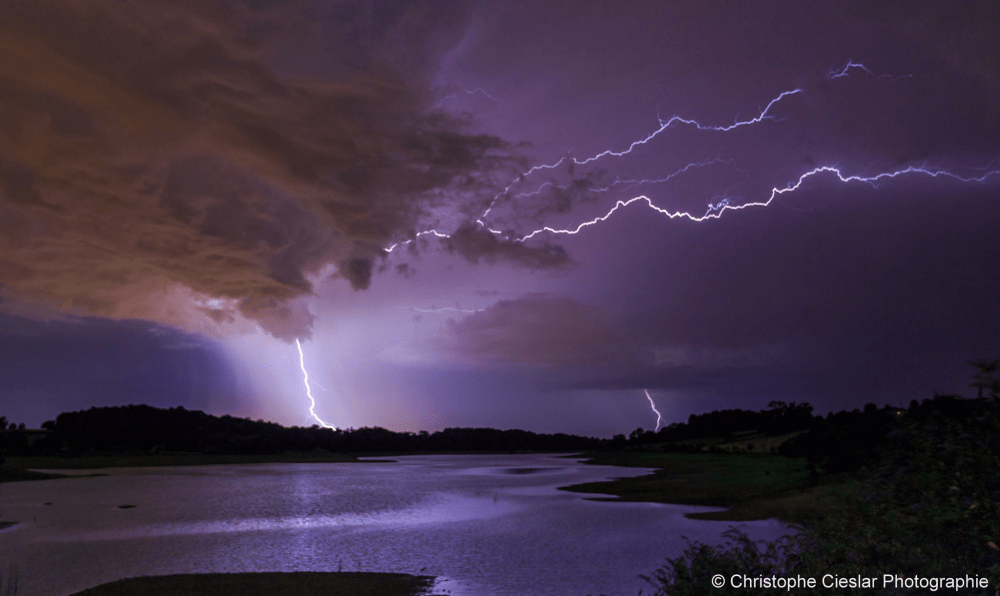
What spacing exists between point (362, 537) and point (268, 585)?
30.6ft

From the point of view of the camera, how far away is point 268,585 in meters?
17.6

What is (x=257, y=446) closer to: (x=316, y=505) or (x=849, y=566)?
(x=316, y=505)

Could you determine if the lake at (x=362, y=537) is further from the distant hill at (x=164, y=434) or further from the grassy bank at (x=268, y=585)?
the distant hill at (x=164, y=434)

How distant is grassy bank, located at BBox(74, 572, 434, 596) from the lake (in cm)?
97

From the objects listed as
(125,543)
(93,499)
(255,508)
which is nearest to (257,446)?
(93,499)

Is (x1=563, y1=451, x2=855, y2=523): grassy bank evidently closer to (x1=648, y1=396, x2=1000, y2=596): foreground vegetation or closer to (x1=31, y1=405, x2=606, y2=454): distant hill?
(x1=648, y1=396, x2=1000, y2=596): foreground vegetation

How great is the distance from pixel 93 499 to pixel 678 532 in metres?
38.9

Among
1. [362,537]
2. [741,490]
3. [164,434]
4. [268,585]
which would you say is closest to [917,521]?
[268,585]

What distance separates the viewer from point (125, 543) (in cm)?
2489

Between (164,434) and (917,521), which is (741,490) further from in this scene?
(164,434)

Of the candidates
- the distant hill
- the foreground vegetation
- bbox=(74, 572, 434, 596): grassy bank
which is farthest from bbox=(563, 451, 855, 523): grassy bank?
the distant hill

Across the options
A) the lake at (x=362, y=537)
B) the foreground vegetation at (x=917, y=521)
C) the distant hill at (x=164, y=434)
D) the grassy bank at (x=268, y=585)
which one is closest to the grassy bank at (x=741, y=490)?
the lake at (x=362, y=537)

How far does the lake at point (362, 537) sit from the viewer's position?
19.4 m

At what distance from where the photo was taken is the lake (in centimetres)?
1941
